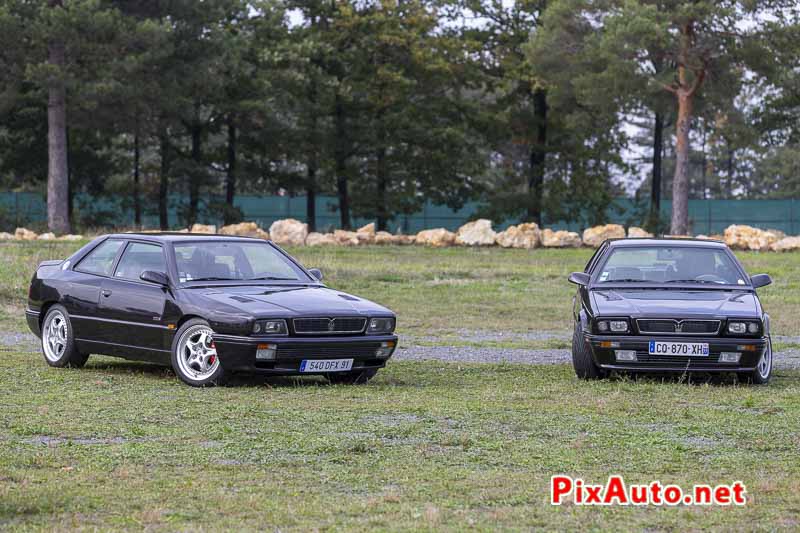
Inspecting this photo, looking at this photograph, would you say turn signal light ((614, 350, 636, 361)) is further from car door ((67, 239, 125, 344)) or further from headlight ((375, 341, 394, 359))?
car door ((67, 239, 125, 344))

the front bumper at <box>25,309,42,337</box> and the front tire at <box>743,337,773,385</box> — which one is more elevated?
the front bumper at <box>25,309,42,337</box>

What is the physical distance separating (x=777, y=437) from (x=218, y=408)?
4.22m

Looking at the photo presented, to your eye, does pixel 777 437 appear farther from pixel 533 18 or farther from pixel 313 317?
pixel 533 18

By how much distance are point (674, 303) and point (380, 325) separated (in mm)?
2789

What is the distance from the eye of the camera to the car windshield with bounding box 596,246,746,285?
13.8 metres

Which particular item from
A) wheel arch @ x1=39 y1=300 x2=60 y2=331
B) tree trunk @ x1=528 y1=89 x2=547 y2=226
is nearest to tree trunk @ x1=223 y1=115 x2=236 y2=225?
tree trunk @ x1=528 y1=89 x2=547 y2=226

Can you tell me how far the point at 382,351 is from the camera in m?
12.5

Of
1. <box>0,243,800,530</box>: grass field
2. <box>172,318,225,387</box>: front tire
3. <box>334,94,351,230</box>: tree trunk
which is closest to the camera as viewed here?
<box>0,243,800,530</box>: grass field

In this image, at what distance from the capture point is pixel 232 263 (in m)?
13.4

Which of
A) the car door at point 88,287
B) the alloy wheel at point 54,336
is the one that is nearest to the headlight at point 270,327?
the car door at point 88,287

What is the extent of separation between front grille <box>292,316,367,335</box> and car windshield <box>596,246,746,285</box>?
277 cm

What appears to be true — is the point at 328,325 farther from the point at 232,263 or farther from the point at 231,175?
the point at 231,175

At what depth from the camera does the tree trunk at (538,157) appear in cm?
5894

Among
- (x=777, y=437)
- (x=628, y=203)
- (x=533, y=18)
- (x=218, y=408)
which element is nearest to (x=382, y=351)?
(x=218, y=408)
